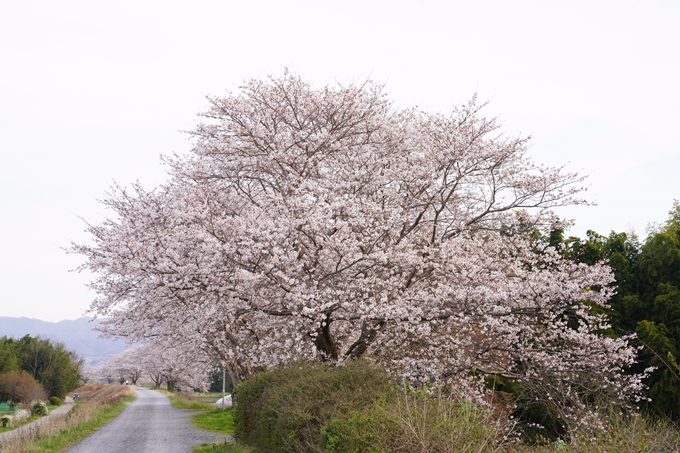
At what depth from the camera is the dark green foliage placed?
22.2ft

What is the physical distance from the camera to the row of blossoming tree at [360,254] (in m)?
12.6

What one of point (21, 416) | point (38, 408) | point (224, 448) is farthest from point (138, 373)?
point (224, 448)

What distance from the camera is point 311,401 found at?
7.28 metres

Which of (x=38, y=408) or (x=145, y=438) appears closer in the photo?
(x=145, y=438)

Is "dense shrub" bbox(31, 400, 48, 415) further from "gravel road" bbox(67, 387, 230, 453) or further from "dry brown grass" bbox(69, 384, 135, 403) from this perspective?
"gravel road" bbox(67, 387, 230, 453)

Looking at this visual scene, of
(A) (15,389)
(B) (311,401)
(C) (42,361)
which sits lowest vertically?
(B) (311,401)

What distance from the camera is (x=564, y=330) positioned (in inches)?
583

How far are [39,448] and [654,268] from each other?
26066 mm

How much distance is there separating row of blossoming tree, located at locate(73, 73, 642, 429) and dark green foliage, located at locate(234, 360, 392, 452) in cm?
320

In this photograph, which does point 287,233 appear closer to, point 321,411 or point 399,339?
point 399,339

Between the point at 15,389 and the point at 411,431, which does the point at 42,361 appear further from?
the point at 411,431

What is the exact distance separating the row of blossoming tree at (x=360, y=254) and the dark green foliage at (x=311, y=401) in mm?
3195

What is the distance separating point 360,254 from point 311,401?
18.3 ft

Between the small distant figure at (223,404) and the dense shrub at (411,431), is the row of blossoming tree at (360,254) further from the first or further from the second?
the small distant figure at (223,404)
